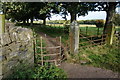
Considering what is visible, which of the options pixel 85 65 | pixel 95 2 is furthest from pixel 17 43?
pixel 95 2

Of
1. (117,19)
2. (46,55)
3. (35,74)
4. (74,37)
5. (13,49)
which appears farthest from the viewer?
(117,19)

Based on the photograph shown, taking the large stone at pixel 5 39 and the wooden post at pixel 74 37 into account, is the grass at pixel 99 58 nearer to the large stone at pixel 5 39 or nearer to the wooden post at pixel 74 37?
the wooden post at pixel 74 37

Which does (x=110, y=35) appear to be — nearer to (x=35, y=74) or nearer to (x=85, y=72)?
(x=85, y=72)

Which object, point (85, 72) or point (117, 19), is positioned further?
point (117, 19)

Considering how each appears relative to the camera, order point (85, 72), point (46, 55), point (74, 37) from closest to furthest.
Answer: point (85, 72), point (46, 55), point (74, 37)

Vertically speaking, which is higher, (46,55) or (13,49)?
(13,49)

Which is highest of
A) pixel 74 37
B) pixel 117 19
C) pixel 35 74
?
pixel 117 19

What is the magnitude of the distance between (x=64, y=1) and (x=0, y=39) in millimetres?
10607

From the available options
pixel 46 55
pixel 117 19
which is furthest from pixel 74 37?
pixel 117 19

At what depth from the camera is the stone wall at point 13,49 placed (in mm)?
3824

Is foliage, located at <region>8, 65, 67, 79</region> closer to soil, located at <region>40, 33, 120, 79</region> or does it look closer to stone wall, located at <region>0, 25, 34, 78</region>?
stone wall, located at <region>0, 25, 34, 78</region>

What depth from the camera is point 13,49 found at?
4246mm

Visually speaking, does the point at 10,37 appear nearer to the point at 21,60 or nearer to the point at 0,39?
the point at 0,39

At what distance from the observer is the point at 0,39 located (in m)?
3.59
